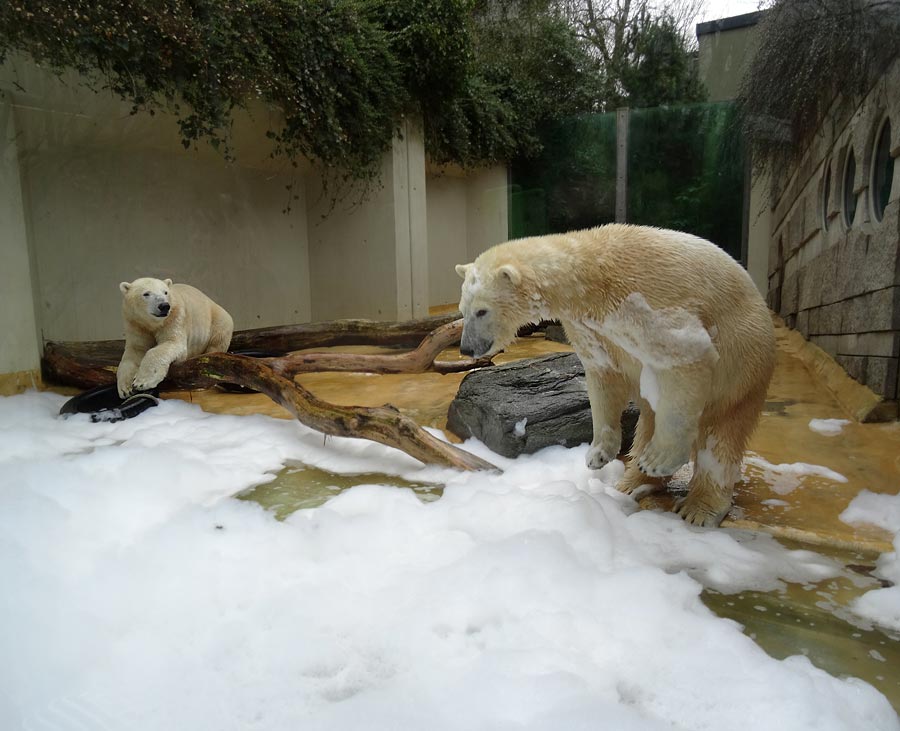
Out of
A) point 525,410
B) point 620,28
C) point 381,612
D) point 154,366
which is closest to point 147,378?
point 154,366

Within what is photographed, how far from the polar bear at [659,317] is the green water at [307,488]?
0.82 metres

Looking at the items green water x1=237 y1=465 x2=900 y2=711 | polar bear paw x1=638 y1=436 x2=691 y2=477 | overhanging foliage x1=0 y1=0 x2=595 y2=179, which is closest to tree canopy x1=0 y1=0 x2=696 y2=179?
overhanging foliage x1=0 y1=0 x2=595 y2=179

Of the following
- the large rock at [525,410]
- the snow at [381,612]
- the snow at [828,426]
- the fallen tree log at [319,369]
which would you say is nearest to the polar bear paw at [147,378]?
the fallen tree log at [319,369]

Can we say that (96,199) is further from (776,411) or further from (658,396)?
(776,411)

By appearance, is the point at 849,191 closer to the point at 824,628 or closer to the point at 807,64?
the point at 807,64

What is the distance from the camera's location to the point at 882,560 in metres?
1.56

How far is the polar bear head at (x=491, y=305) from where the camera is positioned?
161 centimetres

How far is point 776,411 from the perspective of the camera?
3129 mm

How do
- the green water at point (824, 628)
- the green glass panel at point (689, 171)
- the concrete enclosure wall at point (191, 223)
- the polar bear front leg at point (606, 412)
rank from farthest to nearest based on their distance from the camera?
the green glass panel at point (689, 171) < the concrete enclosure wall at point (191, 223) < the polar bear front leg at point (606, 412) < the green water at point (824, 628)

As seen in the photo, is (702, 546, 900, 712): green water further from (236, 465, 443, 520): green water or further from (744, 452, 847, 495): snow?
(236, 465, 443, 520): green water

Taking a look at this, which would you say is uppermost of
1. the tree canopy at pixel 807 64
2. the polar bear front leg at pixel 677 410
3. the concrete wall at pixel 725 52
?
the concrete wall at pixel 725 52

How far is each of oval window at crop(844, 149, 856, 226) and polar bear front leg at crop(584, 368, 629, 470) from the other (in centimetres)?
260

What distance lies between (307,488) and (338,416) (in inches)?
19.8

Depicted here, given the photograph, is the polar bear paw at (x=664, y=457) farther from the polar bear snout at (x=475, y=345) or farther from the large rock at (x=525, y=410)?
the large rock at (x=525, y=410)
